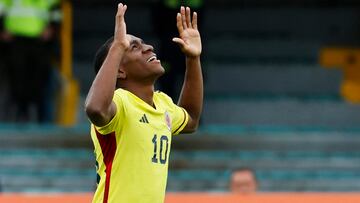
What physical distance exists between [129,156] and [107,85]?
0.38 m

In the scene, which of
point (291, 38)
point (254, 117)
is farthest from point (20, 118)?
point (291, 38)

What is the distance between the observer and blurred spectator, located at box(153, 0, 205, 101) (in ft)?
39.3

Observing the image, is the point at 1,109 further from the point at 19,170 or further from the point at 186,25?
the point at 186,25

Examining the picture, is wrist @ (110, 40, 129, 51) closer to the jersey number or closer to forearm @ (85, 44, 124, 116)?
forearm @ (85, 44, 124, 116)

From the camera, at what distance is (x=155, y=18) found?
12.2 m

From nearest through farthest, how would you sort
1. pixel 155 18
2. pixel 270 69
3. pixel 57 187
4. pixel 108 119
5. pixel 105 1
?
pixel 108 119 < pixel 57 187 < pixel 155 18 < pixel 270 69 < pixel 105 1

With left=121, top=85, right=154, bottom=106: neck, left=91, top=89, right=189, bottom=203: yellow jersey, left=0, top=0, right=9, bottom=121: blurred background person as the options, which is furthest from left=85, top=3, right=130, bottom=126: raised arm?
left=0, top=0, right=9, bottom=121: blurred background person

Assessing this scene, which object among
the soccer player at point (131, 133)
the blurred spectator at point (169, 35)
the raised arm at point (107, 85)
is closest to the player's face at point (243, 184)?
the soccer player at point (131, 133)

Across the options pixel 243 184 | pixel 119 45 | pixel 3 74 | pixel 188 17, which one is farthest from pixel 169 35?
pixel 119 45

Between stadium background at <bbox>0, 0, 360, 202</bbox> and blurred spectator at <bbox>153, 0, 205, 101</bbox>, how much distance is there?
2.10 feet

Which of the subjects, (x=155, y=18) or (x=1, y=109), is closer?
(x=155, y=18)

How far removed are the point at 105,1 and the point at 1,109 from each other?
2.27m

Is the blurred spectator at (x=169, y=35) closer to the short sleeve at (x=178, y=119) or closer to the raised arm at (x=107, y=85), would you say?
the short sleeve at (x=178, y=119)

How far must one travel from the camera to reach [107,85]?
5062mm
